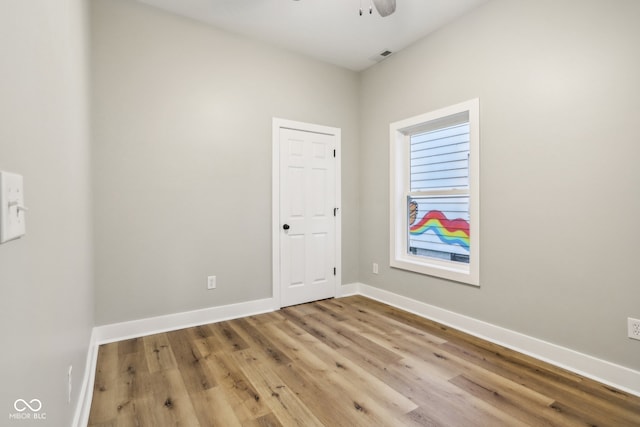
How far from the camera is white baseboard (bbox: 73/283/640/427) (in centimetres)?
196

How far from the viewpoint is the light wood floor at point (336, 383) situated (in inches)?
67.0

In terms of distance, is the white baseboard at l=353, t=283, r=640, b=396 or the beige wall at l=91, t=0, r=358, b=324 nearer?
the white baseboard at l=353, t=283, r=640, b=396

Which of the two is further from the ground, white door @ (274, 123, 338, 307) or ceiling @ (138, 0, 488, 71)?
ceiling @ (138, 0, 488, 71)

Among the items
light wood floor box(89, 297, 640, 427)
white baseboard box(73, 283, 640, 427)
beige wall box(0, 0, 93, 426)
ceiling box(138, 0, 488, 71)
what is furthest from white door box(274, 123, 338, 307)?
beige wall box(0, 0, 93, 426)

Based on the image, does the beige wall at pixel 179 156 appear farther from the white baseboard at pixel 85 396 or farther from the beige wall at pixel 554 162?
the beige wall at pixel 554 162

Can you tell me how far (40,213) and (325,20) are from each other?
2.95 meters

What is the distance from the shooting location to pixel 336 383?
2025mm

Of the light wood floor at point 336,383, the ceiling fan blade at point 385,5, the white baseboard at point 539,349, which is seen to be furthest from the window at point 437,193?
the ceiling fan blade at point 385,5

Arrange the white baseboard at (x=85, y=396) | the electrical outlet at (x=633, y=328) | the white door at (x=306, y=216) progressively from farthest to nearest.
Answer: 1. the white door at (x=306, y=216)
2. the electrical outlet at (x=633, y=328)
3. the white baseboard at (x=85, y=396)

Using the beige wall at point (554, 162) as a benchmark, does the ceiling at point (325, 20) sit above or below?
above

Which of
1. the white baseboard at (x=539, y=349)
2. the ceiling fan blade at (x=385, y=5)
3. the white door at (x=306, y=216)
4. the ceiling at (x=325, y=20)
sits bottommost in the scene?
the white baseboard at (x=539, y=349)

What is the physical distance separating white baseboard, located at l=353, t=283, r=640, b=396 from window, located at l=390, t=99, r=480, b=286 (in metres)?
0.39

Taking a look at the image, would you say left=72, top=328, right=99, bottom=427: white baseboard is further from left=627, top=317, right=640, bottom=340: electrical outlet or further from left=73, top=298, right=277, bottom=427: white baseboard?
left=627, top=317, right=640, bottom=340: electrical outlet

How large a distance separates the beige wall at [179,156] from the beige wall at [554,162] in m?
1.89
